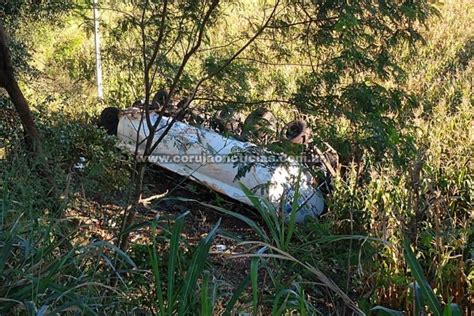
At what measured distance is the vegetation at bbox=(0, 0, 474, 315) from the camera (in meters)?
1.53

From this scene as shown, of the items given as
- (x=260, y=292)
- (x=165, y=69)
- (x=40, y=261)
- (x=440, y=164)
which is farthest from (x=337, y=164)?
(x=40, y=261)

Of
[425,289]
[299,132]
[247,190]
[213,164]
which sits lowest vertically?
[425,289]

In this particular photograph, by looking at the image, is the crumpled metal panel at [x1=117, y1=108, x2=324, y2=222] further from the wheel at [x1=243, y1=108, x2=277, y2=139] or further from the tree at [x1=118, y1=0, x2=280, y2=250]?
the tree at [x1=118, y1=0, x2=280, y2=250]

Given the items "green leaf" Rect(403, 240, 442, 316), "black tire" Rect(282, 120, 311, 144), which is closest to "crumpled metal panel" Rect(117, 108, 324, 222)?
"black tire" Rect(282, 120, 311, 144)

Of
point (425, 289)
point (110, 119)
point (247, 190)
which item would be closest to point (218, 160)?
point (110, 119)

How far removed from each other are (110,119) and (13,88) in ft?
8.04

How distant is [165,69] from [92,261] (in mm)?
1681

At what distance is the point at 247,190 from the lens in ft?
5.29

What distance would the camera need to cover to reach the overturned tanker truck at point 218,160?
302 centimetres

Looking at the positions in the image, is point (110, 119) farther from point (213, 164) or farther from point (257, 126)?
point (257, 126)

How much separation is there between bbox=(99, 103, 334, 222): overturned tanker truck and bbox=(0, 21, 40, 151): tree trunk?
2.35 feet

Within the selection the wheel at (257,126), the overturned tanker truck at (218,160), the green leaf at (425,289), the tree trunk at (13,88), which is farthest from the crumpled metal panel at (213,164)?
the green leaf at (425,289)

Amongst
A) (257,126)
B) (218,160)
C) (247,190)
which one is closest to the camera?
(247,190)

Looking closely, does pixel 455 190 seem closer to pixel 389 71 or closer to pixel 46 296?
pixel 389 71
